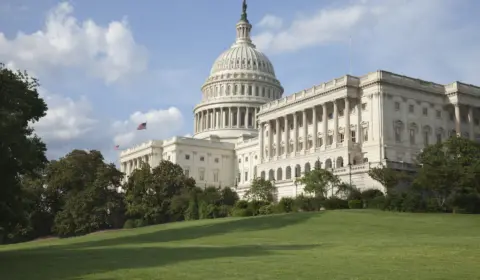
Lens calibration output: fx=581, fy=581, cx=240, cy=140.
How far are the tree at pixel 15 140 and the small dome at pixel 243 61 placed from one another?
453 ft

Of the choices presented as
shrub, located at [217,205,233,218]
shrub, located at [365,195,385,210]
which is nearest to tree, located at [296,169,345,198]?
shrub, located at [365,195,385,210]

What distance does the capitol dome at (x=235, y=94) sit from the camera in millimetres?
175875

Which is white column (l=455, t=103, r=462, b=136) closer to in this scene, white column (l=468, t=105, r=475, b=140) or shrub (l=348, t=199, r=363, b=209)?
white column (l=468, t=105, r=475, b=140)

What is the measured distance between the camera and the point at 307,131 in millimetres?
116125

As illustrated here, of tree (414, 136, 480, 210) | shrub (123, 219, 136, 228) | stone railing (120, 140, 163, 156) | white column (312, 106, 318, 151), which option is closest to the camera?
tree (414, 136, 480, 210)

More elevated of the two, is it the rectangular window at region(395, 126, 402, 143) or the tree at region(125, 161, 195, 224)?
the rectangular window at region(395, 126, 402, 143)

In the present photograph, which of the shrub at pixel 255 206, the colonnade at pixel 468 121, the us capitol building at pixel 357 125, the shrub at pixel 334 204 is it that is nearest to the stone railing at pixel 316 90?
the us capitol building at pixel 357 125

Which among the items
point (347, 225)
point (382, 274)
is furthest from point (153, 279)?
point (347, 225)

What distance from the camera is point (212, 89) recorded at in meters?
185

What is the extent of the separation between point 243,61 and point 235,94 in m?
12.8

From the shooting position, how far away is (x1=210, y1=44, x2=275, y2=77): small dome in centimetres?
18488

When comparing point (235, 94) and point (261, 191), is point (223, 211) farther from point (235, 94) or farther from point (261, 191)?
point (235, 94)

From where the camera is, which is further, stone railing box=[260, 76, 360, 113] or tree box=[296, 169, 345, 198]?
stone railing box=[260, 76, 360, 113]

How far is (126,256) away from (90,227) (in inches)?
2600
